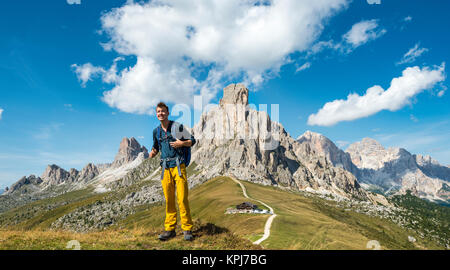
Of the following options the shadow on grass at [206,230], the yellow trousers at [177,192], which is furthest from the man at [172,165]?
the shadow on grass at [206,230]

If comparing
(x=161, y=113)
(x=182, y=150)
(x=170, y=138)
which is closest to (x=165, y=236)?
(x=182, y=150)

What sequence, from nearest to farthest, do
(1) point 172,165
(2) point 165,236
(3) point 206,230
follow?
(1) point 172,165 < (2) point 165,236 < (3) point 206,230

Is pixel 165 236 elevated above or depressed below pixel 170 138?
below

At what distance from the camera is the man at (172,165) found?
41.1 feet

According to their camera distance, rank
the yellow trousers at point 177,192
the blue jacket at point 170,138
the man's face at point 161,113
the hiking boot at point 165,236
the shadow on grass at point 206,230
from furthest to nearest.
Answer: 1. the shadow on grass at point 206,230
2. the hiking boot at point 165,236
3. the blue jacket at point 170,138
4. the man's face at point 161,113
5. the yellow trousers at point 177,192

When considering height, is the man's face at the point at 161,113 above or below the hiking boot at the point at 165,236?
above

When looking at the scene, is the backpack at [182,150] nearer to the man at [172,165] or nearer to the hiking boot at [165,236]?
the man at [172,165]

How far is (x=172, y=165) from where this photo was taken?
41.8 feet

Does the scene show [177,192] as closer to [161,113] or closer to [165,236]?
[165,236]

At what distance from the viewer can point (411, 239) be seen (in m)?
146

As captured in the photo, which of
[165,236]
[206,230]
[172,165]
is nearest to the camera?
[172,165]
